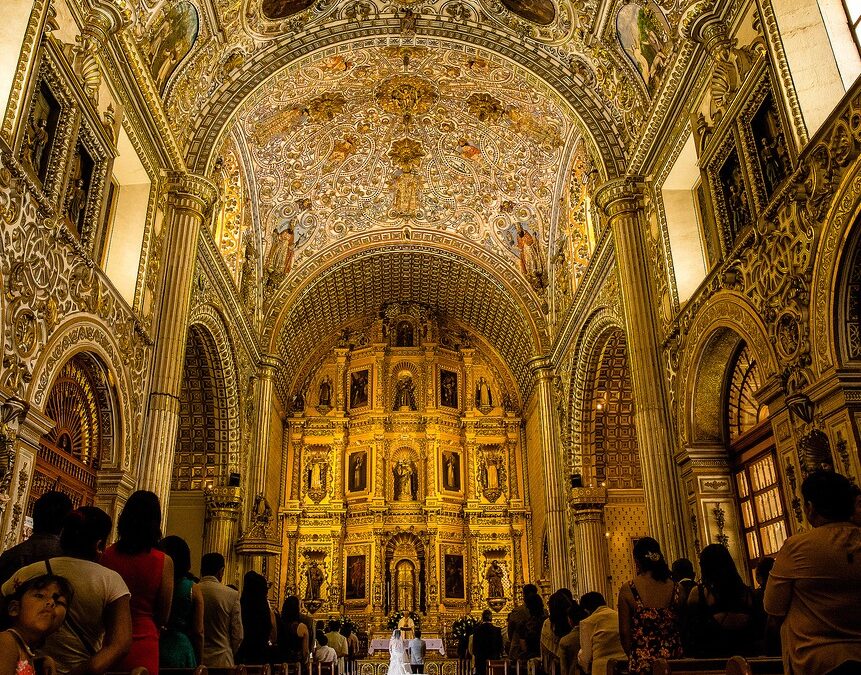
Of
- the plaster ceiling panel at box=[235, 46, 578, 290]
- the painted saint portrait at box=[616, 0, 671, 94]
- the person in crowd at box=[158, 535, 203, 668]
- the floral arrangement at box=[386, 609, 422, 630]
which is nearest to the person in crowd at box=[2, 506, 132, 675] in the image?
the person in crowd at box=[158, 535, 203, 668]


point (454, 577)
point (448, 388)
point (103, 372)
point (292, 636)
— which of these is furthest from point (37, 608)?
point (448, 388)

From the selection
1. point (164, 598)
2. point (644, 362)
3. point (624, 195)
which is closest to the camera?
point (164, 598)

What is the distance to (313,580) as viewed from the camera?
2292cm

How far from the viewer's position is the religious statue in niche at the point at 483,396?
25438 millimetres

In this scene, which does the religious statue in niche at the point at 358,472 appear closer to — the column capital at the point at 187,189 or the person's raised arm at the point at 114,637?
the column capital at the point at 187,189

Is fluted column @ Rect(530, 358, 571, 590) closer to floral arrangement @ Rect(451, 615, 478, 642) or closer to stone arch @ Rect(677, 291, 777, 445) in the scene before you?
floral arrangement @ Rect(451, 615, 478, 642)

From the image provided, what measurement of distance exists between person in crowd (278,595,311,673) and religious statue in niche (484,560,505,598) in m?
15.2

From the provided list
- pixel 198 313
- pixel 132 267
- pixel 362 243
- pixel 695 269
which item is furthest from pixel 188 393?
pixel 695 269

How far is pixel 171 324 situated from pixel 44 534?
8.22 metres

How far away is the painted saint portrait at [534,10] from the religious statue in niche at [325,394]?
15.0m

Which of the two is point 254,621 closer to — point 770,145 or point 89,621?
point 89,621

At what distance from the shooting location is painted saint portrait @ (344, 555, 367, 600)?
2266 cm

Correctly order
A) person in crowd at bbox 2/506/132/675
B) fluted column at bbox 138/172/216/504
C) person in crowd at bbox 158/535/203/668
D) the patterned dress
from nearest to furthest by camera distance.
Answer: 1. person in crowd at bbox 2/506/132/675
2. person in crowd at bbox 158/535/203/668
3. the patterned dress
4. fluted column at bbox 138/172/216/504

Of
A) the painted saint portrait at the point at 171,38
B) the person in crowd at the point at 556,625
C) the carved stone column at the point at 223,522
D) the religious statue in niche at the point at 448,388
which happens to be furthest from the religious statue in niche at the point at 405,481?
the person in crowd at the point at 556,625
